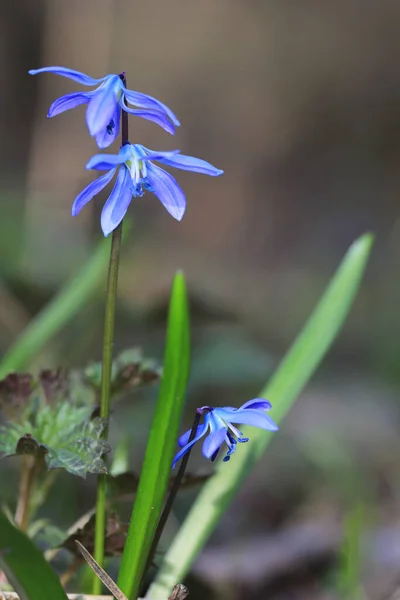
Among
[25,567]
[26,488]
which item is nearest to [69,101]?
[25,567]

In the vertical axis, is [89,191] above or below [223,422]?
above

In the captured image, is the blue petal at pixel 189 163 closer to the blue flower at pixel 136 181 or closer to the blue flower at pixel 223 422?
the blue flower at pixel 136 181

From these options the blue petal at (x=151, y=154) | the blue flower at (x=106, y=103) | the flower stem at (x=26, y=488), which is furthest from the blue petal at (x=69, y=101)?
the flower stem at (x=26, y=488)

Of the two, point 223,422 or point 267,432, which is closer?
point 223,422

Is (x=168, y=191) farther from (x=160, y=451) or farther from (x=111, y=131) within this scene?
(x=160, y=451)

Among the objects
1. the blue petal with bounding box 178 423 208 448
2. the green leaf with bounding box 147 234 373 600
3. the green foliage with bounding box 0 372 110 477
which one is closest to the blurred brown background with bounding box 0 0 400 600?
the green leaf with bounding box 147 234 373 600

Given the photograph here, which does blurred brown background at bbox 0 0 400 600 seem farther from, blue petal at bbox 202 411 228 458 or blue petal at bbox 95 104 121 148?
blue petal at bbox 95 104 121 148

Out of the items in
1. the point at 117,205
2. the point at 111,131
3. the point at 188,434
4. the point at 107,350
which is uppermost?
the point at 111,131
